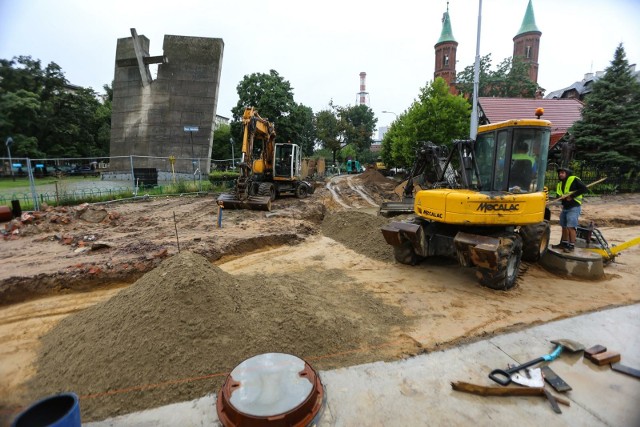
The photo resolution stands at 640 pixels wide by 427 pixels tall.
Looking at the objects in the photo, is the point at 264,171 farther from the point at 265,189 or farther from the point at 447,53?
the point at 447,53

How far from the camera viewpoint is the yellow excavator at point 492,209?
4828 millimetres

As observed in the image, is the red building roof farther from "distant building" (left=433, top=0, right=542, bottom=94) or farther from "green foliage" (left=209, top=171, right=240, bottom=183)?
"distant building" (left=433, top=0, right=542, bottom=94)

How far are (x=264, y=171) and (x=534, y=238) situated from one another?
36.0ft

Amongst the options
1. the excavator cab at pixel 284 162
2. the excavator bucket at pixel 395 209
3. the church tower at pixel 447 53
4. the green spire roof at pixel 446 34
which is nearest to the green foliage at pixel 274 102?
the excavator cab at pixel 284 162

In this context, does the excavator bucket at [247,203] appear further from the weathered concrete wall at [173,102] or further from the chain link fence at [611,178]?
the chain link fence at [611,178]

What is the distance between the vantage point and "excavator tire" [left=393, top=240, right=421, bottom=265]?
6.36m

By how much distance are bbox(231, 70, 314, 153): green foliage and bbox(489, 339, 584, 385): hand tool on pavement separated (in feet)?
85.8

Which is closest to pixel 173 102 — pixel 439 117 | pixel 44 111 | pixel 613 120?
→ pixel 439 117

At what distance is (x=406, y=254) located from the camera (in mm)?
6418

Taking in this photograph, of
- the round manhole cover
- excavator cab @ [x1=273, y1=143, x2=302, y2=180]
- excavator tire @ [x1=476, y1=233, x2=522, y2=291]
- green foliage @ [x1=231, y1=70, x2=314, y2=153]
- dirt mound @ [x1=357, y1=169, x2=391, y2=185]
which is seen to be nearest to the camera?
the round manhole cover

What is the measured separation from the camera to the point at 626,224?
1114 cm

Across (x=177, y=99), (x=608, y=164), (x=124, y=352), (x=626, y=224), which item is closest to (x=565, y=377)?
(x=124, y=352)

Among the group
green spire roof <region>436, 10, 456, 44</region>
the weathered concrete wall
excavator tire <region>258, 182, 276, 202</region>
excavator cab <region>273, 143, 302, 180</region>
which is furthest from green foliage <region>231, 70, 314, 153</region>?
green spire roof <region>436, 10, 456, 44</region>

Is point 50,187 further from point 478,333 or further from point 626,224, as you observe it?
point 626,224
